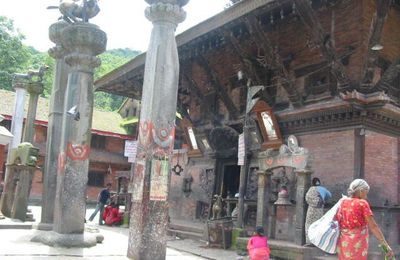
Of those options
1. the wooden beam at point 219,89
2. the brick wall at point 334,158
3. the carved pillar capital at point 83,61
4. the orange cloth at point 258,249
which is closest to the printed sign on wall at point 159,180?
the orange cloth at point 258,249

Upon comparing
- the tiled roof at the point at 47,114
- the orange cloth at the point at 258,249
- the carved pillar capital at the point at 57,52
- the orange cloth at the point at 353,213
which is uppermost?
the tiled roof at the point at 47,114

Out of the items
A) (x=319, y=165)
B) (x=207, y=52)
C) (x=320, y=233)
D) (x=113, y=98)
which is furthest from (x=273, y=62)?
(x=113, y=98)

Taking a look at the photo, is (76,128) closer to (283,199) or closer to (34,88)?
(283,199)

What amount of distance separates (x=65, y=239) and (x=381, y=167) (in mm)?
7920

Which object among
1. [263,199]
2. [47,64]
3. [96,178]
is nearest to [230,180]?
[263,199]

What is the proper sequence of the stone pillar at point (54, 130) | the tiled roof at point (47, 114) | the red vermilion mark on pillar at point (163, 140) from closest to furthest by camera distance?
1. the red vermilion mark on pillar at point (163, 140)
2. the stone pillar at point (54, 130)
3. the tiled roof at point (47, 114)

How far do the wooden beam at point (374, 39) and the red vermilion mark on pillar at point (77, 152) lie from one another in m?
6.90

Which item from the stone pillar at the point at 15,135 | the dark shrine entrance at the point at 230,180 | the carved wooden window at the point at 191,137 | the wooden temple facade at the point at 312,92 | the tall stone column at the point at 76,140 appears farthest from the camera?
the carved wooden window at the point at 191,137

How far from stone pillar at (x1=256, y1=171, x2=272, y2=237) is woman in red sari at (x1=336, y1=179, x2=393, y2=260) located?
5991mm

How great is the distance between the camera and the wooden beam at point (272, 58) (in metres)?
12.0

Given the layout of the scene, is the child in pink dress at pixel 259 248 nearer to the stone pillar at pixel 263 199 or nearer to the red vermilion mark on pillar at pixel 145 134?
the red vermilion mark on pillar at pixel 145 134

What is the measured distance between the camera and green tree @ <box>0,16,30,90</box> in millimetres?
42156

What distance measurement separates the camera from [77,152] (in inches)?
334

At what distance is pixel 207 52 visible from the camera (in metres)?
16.8
